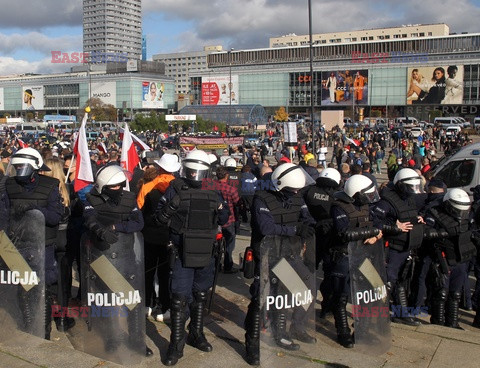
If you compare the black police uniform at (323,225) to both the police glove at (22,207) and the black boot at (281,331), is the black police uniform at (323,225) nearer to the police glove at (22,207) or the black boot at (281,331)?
the black boot at (281,331)

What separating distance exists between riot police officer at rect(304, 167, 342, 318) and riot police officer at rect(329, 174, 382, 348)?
152mm

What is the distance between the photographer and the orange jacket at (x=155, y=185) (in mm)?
6055

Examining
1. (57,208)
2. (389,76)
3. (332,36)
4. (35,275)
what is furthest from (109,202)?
(332,36)

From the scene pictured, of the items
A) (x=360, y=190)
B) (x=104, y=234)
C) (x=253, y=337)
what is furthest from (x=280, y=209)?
(x=104, y=234)

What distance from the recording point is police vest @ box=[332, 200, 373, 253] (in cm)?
520

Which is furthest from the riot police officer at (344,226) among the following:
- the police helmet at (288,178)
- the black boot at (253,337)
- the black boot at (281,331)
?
the black boot at (253,337)

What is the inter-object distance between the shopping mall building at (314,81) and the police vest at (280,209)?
70.0 meters

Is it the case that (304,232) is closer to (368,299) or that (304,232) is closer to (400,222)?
(368,299)

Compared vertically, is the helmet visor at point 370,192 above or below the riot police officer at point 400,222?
above

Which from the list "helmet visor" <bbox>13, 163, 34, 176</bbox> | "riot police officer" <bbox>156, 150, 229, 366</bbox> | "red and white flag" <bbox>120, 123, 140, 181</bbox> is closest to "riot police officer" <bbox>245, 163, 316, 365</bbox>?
"riot police officer" <bbox>156, 150, 229, 366</bbox>

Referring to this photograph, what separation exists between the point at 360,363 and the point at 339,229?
4.03ft

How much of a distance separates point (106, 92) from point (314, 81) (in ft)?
157

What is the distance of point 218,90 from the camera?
11038 centimetres

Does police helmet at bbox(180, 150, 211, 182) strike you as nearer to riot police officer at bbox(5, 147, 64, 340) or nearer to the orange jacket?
the orange jacket
